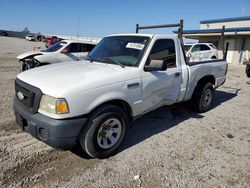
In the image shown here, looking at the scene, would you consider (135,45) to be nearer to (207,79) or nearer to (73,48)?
(207,79)

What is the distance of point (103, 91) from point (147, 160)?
4.21ft

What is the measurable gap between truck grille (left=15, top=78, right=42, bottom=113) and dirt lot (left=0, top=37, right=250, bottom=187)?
2.74 ft

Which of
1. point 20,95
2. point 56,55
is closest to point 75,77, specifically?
point 20,95

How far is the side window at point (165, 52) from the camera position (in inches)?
151

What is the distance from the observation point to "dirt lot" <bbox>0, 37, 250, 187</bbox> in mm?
2814

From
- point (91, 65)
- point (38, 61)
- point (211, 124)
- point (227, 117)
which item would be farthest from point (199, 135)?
point (38, 61)

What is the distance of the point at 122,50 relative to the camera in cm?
393

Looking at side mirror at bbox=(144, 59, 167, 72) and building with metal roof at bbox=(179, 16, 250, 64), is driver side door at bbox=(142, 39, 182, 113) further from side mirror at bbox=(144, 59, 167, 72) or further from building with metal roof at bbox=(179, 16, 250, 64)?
building with metal roof at bbox=(179, 16, 250, 64)

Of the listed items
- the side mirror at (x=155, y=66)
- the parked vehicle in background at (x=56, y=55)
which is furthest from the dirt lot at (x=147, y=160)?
the parked vehicle in background at (x=56, y=55)

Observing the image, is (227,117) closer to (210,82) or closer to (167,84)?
(210,82)

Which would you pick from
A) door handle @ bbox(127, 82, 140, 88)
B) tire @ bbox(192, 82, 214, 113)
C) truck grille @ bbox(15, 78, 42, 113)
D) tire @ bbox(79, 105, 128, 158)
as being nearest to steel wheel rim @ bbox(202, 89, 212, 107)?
tire @ bbox(192, 82, 214, 113)

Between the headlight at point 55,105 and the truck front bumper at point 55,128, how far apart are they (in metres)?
0.11

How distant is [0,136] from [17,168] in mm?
1117

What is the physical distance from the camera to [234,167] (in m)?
3.23
